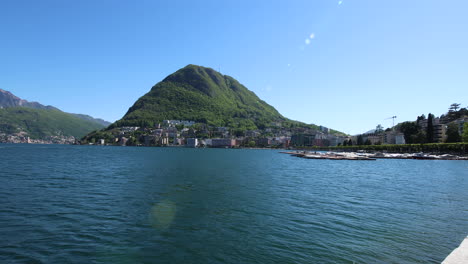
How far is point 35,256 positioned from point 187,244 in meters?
5.32

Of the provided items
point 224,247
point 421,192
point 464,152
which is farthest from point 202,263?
point 464,152

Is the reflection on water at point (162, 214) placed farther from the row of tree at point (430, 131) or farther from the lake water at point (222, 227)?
the row of tree at point (430, 131)

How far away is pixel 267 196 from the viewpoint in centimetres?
2138

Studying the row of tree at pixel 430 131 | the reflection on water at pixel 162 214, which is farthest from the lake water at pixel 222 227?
the row of tree at pixel 430 131

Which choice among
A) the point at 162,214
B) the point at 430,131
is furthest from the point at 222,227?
the point at 430,131

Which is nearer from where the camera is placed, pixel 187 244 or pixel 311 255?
pixel 311 255

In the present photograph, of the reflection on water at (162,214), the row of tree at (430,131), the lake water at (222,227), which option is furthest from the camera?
the row of tree at (430,131)

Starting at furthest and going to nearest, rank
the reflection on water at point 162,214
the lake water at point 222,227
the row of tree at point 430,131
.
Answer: the row of tree at point 430,131 → the reflection on water at point 162,214 → the lake water at point 222,227

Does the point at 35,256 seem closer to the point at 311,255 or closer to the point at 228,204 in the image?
the point at 311,255

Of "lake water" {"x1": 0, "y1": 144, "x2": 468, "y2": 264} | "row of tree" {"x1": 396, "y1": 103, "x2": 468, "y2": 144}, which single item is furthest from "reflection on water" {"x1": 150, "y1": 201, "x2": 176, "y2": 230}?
"row of tree" {"x1": 396, "y1": 103, "x2": 468, "y2": 144}

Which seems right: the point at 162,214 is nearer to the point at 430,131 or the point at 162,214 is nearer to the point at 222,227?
the point at 222,227

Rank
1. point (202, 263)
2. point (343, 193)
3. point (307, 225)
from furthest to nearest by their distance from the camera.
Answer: point (343, 193) → point (307, 225) → point (202, 263)

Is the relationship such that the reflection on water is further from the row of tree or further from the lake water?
the row of tree

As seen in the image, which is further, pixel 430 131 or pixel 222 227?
pixel 430 131
